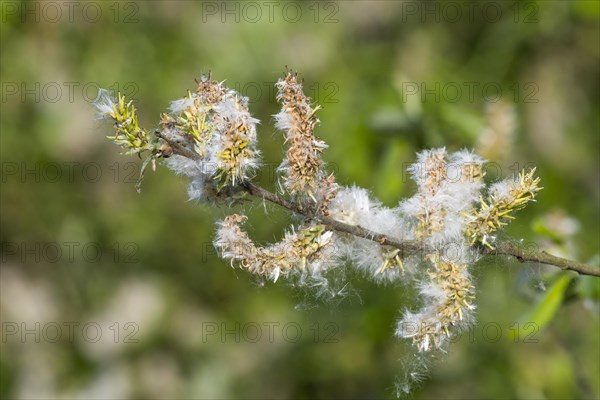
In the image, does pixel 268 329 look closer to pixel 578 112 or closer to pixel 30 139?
pixel 30 139

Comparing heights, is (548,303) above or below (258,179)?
below

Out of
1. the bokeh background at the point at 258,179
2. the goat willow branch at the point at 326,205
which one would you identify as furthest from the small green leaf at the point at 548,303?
the bokeh background at the point at 258,179

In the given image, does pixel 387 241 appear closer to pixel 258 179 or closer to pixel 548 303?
pixel 548 303

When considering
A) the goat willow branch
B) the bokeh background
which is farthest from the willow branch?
the bokeh background

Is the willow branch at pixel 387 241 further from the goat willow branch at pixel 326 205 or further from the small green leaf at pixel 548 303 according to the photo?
the small green leaf at pixel 548 303

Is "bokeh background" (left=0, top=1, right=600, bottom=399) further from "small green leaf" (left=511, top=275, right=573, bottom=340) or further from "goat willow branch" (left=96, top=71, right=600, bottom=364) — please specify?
"goat willow branch" (left=96, top=71, right=600, bottom=364)

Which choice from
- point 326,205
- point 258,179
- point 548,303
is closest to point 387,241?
point 326,205

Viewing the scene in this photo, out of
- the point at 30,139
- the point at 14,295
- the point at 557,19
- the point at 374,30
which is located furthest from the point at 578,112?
the point at 14,295
